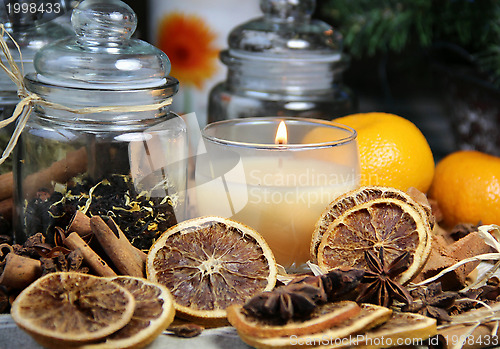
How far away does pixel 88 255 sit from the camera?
664 mm

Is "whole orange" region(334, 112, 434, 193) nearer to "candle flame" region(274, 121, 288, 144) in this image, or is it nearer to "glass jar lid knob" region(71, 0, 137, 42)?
"candle flame" region(274, 121, 288, 144)

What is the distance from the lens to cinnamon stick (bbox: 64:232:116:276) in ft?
2.17

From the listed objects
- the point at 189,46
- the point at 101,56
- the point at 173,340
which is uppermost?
the point at 101,56

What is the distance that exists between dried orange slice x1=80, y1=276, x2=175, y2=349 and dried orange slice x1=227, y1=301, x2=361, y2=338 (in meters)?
0.06

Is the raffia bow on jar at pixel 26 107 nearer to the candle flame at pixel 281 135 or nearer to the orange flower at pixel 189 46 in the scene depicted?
the candle flame at pixel 281 135

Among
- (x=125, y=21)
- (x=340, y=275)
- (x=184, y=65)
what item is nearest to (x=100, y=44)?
(x=125, y=21)

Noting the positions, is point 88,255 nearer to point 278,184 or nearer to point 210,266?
point 210,266

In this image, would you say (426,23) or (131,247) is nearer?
(131,247)

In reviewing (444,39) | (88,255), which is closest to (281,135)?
(88,255)

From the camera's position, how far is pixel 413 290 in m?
0.68

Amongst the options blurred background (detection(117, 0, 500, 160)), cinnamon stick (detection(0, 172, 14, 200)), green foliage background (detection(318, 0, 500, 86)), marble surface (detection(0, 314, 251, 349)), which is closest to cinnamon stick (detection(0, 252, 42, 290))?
marble surface (detection(0, 314, 251, 349))

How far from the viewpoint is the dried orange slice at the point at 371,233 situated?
27.2 inches

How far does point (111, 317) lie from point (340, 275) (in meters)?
0.23

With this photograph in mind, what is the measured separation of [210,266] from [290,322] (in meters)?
0.13
